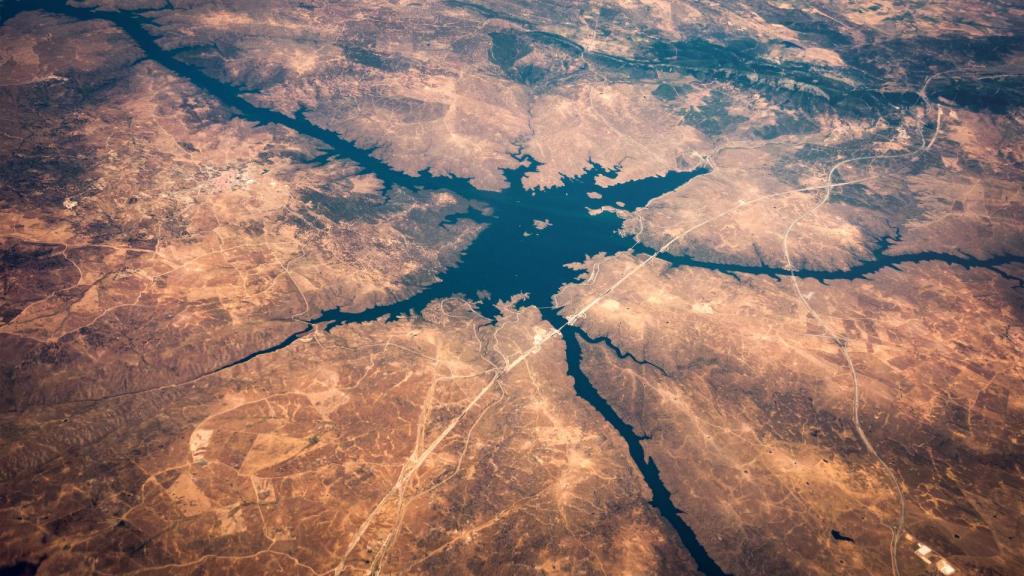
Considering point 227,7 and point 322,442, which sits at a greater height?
point 227,7

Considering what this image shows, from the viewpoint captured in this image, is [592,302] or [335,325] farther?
[592,302]

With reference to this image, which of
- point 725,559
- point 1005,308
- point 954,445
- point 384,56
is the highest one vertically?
point 384,56

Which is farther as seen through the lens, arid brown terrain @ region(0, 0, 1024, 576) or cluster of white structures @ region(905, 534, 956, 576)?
arid brown terrain @ region(0, 0, 1024, 576)

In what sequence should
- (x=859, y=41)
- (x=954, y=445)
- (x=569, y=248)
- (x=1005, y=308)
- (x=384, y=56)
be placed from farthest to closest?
(x=859, y=41) → (x=384, y=56) → (x=569, y=248) → (x=1005, y=308) → (x=954, y=445)

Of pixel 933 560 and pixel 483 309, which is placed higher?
pixel 933 560

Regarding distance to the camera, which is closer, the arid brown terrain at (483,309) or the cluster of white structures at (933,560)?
the cluster of white structures at (933,560)

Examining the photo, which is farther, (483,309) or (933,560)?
(483,309)

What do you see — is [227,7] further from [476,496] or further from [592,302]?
[476,496]

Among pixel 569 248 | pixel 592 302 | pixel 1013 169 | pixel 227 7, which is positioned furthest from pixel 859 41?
pixel 227 7
